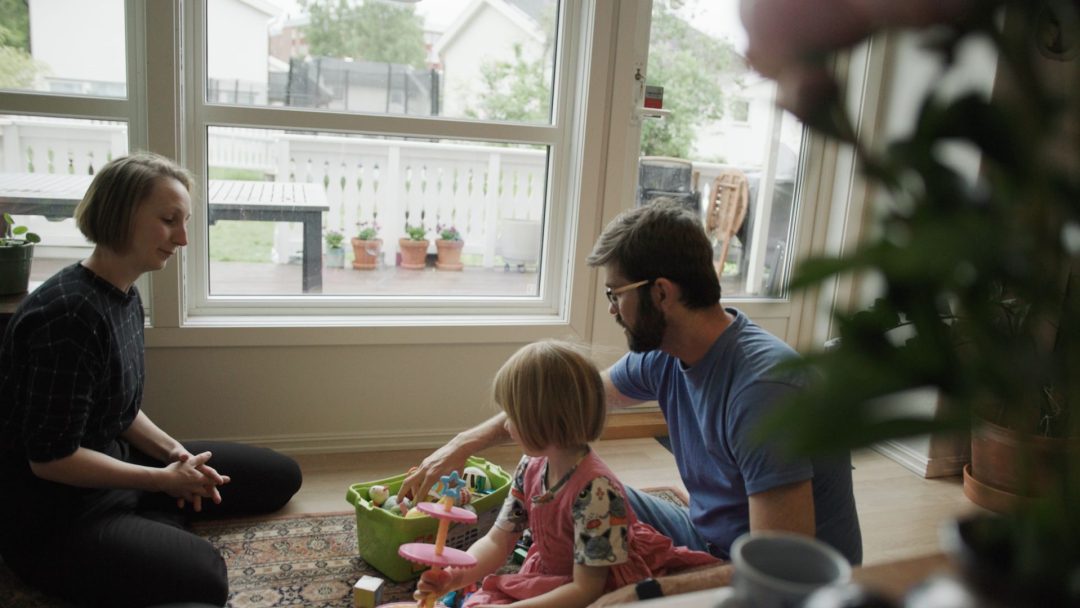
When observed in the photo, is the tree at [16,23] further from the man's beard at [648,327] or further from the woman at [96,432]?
the man's beard at [648,327]

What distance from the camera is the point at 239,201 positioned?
2727 mm

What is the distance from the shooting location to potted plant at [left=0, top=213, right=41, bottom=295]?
2281 mm

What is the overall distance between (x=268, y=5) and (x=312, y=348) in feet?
3.74

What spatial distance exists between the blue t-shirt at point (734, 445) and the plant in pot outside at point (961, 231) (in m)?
0.99

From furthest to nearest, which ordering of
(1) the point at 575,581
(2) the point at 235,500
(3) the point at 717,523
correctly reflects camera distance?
(2) the point at 235,500, (3) the point at 717,523, (1) the point at 575,581

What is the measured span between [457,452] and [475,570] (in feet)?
0.87

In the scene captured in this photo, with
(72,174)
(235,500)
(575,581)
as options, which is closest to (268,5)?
(72,174)

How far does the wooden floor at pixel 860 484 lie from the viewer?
2490 mm

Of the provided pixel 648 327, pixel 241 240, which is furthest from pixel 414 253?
pixel 648 327

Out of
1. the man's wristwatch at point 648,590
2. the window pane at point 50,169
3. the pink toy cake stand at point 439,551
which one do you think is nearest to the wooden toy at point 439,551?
the pink toy cake stand at point 439,551

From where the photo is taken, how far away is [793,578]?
0.61 meters

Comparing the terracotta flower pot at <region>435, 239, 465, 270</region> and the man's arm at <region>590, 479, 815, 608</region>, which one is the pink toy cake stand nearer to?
the man's arm at <region>590, 479, 815, 608</region>

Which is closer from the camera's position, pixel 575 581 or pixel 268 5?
pixel 575 581

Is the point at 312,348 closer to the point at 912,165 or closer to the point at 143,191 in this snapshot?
the point at 143,191
